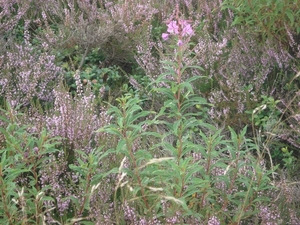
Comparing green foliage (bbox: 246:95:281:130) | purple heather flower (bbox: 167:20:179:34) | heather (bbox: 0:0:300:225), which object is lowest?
green foliage (bbox: 246:95:281:130)

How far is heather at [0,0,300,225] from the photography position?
7.16 feet

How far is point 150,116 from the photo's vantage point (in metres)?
3.48

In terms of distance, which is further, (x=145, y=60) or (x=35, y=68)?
(x=145, y=60)

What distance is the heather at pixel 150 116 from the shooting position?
2182 millimetres

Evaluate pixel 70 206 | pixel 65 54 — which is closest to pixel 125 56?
pixel 65 54

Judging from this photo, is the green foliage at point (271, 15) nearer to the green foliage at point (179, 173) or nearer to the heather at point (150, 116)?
the heather at point (150, 116)

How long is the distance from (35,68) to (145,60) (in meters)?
0.86

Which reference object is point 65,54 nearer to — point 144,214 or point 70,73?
point 70,73

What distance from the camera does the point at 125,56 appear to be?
4449 millimetres

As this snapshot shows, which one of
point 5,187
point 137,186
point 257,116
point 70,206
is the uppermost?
point 5,187

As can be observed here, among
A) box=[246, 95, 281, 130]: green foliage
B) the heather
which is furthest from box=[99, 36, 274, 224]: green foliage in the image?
box=[246, 95, 281, 130]: green foliage

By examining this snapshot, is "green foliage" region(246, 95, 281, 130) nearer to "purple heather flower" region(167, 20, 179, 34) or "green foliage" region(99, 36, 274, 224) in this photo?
"green foliage" region(99, 36, 274, 224)

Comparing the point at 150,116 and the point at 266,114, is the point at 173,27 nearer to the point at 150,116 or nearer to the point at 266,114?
the point at 150,116

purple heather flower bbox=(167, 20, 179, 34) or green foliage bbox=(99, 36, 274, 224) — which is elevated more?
purple heather flower bbox=(167, 20, 179, 34)
